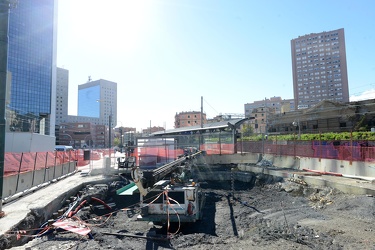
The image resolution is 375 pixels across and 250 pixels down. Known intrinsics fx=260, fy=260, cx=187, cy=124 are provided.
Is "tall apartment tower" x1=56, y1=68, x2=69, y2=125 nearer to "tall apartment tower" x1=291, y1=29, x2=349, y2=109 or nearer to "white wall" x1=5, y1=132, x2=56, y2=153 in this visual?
"tall apartment tower" x1=291, y1=29, x2=349, y2=109

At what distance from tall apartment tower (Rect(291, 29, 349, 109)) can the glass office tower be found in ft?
340

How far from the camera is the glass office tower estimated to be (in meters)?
82.8

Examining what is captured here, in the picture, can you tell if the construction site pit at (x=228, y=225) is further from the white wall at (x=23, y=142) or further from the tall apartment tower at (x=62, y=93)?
the tall apartment tower at (x=62, y=93)

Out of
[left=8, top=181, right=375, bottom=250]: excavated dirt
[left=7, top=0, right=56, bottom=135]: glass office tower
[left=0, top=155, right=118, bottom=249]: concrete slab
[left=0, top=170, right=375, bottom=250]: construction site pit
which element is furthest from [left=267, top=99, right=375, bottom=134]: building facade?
[left=7, top=0, right=56, bottom=135]: glass office tower

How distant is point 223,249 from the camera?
764 centimetres

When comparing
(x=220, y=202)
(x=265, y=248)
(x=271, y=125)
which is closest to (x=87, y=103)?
(x=271, y=125)

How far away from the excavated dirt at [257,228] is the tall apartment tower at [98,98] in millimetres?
88737

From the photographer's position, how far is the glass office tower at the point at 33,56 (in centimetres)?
8275

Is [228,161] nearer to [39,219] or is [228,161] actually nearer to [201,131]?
[201,131]

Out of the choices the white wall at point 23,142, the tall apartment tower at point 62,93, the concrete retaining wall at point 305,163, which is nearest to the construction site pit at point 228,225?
the concrete retaining wall at point 305,163

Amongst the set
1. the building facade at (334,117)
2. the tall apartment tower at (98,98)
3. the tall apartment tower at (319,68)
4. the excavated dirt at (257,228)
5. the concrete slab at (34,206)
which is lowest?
the excavated dirt at (257,228)

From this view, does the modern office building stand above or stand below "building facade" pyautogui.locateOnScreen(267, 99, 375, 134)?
above

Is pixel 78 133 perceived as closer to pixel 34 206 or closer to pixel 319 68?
pixel 34 206

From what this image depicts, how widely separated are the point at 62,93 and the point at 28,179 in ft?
525
